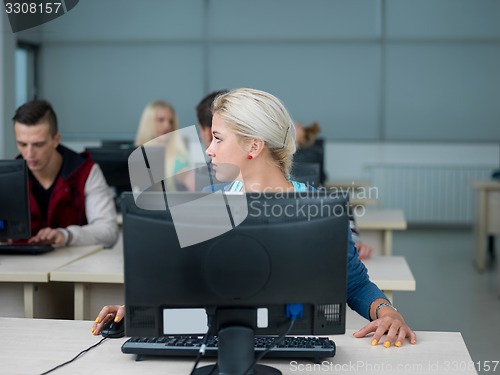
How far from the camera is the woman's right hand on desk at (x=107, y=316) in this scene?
1.85m

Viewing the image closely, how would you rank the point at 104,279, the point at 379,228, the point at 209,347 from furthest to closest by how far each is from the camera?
the point at 379,228, the point at 104,279, the point at 209,347

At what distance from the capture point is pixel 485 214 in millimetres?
6258

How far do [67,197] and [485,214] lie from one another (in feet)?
13.1

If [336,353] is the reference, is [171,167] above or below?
above

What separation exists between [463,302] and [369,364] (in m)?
3.70

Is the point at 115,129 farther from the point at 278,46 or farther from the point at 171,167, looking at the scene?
the point at 171,167

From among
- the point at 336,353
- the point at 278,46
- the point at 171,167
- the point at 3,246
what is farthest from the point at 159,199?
the point at 278,46

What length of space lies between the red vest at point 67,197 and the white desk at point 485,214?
381 cm

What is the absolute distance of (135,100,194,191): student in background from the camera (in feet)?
13.9

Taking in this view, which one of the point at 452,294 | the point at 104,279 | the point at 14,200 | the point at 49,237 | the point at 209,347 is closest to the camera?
the point at 209,347

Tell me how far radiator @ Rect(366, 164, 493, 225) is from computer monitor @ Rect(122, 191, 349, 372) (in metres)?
6.63

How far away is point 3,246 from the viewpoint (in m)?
3.14

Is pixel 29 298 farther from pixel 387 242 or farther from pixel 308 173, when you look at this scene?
pixel 387 242

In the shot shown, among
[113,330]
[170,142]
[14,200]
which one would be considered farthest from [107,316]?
[170,142]
